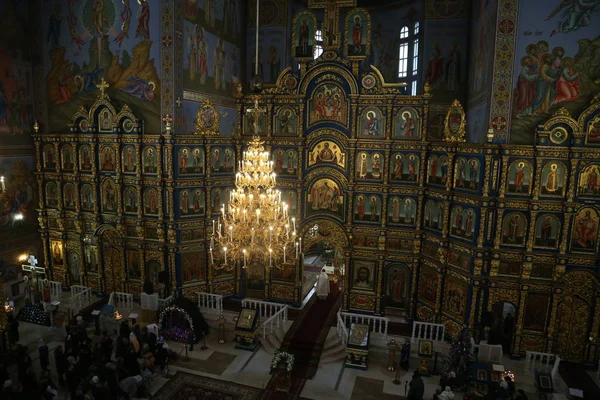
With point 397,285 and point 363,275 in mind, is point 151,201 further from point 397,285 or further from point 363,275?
point 397,285

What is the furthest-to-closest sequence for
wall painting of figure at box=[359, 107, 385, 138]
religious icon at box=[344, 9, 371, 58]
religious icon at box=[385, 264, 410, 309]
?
religious icon at box=[385, 264, 410, 309] → wall painting of figure at box=[359, 107, 385, 138] → religious icon at box=[344, 9, 371, 58]

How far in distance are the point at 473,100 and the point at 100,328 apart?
18.9 meters

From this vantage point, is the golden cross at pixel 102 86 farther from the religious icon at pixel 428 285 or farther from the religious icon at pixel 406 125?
the religious icon at pixel 428 285

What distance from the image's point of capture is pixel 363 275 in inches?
741

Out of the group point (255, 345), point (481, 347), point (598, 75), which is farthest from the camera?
point (255, 345)

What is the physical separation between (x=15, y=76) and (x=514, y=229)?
2313 cm

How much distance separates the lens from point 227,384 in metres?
13.7

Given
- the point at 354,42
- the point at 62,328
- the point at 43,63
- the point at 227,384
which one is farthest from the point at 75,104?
the point at 227,384

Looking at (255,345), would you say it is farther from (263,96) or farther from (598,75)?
(598,75)

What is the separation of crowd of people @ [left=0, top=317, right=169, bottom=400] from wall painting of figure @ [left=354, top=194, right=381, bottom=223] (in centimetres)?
975

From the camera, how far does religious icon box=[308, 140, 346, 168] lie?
18.5m

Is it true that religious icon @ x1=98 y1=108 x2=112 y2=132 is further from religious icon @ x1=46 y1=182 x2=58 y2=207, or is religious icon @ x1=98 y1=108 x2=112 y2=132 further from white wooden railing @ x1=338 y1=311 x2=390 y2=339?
white wooden railing @ x1=338 y1=311 x2=390 y2=339

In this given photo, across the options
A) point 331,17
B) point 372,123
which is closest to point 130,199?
point 372,123

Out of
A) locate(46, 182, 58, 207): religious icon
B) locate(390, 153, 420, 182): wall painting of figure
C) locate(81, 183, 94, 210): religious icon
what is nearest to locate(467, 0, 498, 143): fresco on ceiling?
locate(390, 153, 420, 182): wall painting of figure
